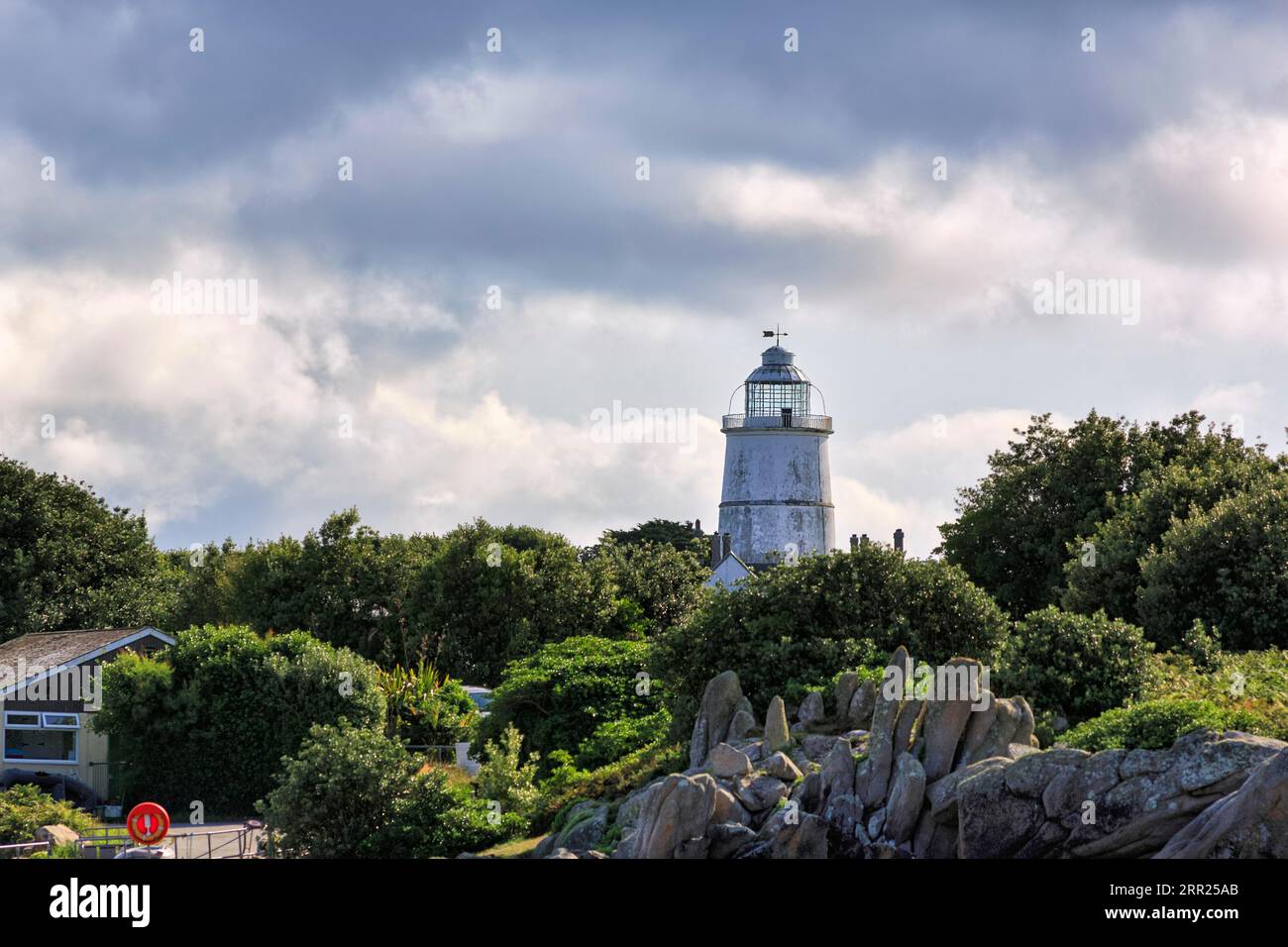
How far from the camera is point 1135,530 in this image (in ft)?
138

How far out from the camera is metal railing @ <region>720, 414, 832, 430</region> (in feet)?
247

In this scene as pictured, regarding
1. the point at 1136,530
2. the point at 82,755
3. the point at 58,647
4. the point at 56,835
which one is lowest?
the point at 56,835

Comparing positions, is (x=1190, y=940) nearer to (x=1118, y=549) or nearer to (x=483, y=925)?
(x=483, y=925)

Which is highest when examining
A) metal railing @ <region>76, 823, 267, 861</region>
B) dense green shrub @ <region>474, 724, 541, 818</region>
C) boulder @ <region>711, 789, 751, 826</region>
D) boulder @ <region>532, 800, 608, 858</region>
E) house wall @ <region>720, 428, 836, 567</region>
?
house wall @ <region>720, 428, 836, 567</region>

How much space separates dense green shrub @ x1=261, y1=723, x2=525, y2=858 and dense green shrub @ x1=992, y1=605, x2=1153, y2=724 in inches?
389

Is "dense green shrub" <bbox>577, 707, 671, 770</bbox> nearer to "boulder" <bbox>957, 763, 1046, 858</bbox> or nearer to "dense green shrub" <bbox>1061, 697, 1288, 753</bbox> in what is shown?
"dense green shrub" <bbox>1061, 697, 1288, 753</bbox>

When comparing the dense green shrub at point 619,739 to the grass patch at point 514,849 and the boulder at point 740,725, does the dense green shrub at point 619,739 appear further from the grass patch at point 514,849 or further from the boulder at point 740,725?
the boulder at point 740,725

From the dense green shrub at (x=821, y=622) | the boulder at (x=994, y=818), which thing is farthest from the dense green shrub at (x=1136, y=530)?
the boulder at (x=994, y=818)

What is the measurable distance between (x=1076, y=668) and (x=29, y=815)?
21497mm

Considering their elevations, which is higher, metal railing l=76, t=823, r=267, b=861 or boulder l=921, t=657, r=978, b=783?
boulder l=921, t=657, r=978, b=783

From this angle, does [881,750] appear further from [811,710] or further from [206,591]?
[206,591]

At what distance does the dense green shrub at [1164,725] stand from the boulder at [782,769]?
4.30 meters

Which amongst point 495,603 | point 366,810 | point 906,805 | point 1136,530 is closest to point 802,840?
point 906,805

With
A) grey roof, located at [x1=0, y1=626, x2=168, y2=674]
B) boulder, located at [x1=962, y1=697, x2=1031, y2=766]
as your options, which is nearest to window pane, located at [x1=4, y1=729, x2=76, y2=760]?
grey roof, located at [x1=0, y1=626, x2=168, y2=674]
